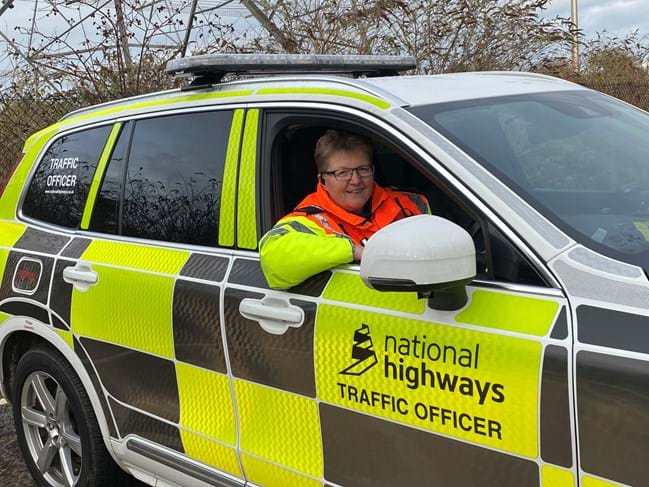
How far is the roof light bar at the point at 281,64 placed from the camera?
281 cm

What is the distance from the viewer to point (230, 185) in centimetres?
264

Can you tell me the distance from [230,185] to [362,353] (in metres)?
0.89

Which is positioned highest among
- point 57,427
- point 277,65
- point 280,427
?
point 277,65

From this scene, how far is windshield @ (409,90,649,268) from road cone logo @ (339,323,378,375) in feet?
1.91

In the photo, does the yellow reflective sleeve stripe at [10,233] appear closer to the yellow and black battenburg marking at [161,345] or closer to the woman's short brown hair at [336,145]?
the yellow and black battenburg marking at [161,345]

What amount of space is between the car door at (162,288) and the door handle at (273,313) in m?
0.17

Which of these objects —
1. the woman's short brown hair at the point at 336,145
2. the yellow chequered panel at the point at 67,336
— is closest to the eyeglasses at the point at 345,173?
the woman's short brown hair at the point at 336,145

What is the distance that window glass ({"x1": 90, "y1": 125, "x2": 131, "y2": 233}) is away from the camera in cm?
315

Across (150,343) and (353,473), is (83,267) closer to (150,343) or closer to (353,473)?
(150,343)

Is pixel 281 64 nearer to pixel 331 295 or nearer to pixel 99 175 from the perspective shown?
pixel 99 175

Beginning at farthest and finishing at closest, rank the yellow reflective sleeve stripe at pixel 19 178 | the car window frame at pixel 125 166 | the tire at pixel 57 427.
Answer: the yellow reflective sleeve stripe at pixel 19 178 → the tire at pixel 57 427 → the car window frame at pixel 125 166

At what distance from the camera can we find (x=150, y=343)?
2820mm

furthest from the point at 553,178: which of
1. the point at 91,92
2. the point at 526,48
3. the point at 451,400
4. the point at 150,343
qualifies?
the point at 526,48

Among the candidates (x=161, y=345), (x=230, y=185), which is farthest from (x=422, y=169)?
(x=161, y=345)
